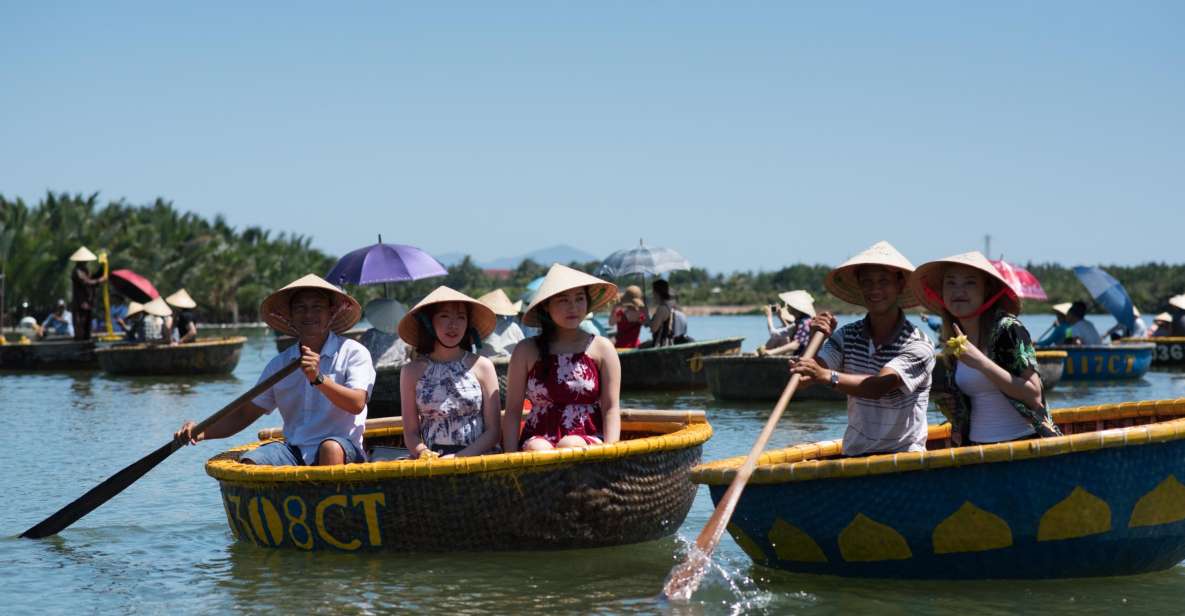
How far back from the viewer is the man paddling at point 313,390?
24.1 feet

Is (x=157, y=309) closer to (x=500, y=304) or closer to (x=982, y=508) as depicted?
(x=500, y=304)

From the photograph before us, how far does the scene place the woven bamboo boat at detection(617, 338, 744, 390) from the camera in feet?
60.8

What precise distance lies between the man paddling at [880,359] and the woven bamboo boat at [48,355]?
22.4 metres

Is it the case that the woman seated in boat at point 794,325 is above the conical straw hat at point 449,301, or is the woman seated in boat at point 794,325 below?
below

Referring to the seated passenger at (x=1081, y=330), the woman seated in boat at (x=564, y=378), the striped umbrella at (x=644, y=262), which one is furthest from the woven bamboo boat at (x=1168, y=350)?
the woman seated in boat at (x=564, y=378)

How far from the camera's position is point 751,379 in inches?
662

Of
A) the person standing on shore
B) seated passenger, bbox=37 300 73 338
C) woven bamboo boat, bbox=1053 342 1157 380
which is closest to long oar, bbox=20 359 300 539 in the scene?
woven bamboo boat, bbox=1053 342 1157 380

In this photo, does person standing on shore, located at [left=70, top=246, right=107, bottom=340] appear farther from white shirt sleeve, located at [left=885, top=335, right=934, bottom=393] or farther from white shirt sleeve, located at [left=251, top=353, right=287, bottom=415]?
white shirt sleeve, located at [left=885, top=335, right=934, bottom=393]

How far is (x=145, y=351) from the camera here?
77.6 ft

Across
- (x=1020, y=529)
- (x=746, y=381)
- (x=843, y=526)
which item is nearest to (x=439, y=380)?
(x=843, y=526)

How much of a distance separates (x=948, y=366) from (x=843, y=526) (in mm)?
880

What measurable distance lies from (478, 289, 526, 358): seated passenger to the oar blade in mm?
6891

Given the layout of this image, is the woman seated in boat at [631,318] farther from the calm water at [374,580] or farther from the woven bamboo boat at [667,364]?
the calm water at [374,580]

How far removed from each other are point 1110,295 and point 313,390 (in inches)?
735
